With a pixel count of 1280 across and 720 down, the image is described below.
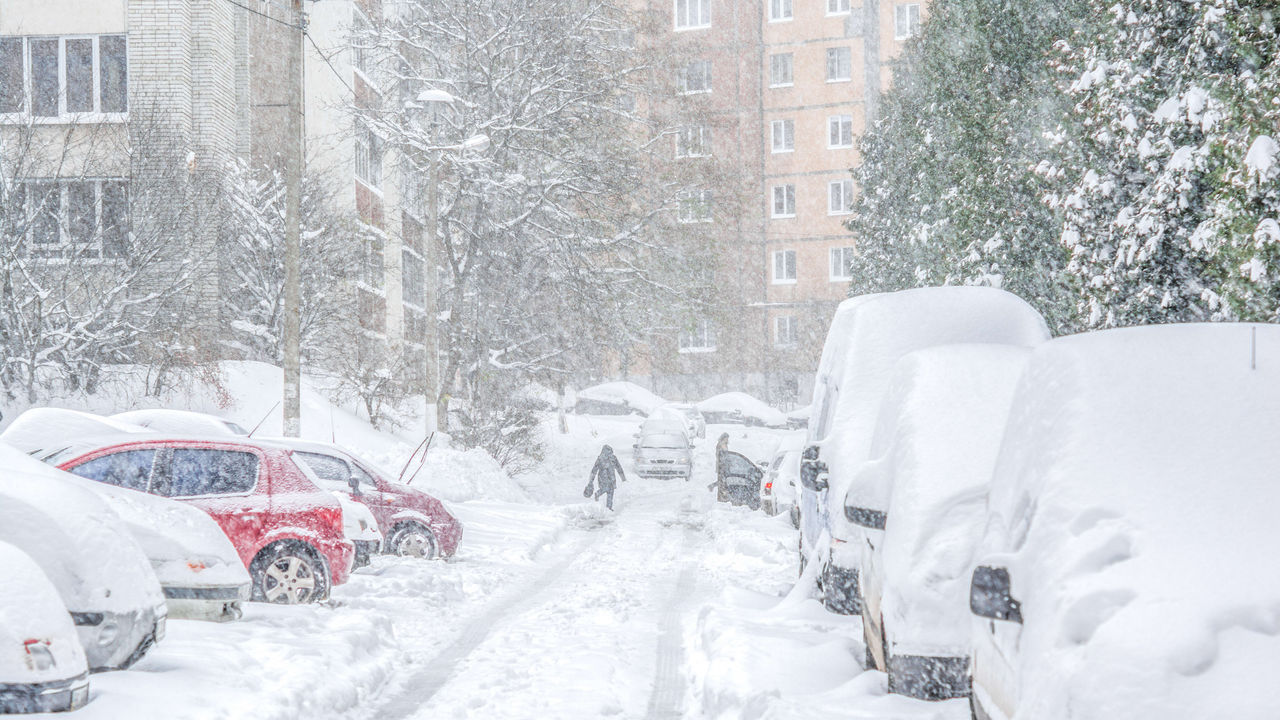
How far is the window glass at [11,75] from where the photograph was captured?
87.4 ft

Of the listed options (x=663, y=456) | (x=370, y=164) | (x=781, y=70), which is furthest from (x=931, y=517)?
(x=781, y=70)

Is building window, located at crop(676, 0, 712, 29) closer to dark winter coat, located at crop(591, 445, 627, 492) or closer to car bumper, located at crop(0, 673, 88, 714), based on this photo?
dark winter coat, located at crop(591, 445, 627, 492)

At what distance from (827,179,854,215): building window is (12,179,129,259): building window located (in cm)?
4403

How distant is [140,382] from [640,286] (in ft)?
38.5

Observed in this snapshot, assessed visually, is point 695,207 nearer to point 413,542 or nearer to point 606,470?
point 606,470

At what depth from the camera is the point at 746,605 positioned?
38.2ft

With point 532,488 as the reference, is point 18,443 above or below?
above

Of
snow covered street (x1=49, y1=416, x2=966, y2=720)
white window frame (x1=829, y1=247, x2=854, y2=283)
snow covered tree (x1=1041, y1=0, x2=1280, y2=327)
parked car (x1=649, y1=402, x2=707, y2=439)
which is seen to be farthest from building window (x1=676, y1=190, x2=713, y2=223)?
white window frame (x1=829, y1=247, x2=854, y2=283)

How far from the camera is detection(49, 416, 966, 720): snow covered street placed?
7160 mm

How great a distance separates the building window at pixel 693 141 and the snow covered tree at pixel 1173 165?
20019mm

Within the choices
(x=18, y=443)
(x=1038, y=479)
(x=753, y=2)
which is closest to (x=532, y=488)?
(x=18, y=443)

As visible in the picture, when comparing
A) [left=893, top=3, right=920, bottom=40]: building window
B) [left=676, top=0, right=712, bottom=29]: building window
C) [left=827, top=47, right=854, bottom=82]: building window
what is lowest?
[left=827, top=47, right=854, bottom=82]: building window

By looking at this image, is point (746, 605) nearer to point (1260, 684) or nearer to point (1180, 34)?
point (1180, 34)

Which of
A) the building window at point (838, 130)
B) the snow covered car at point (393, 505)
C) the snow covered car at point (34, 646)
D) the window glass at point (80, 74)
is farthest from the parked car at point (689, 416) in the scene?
the snow covered car at point (34, 646)
